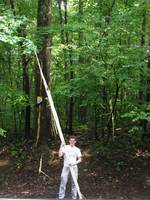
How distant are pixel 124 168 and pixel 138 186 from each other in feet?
4.41

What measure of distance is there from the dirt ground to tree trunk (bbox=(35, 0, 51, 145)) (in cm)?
88

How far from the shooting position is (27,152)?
14.5 meters

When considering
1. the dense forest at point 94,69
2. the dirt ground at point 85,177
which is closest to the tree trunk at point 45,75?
the dense forest at point 94,69

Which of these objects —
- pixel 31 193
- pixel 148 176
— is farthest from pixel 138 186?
pixel 31 193

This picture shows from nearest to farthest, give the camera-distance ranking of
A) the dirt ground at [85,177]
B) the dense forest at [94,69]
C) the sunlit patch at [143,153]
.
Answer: the dirt ground at [85,177]
the dense forest at [94,69]
the sunlit patch at [143,153]

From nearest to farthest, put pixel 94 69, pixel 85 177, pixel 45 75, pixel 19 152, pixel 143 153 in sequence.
Result: pixel 94 69 < pixel 85 177 < pixel 143 153 < pixel 45 75 < pixel 19 152

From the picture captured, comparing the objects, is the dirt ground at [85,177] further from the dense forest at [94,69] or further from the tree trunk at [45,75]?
the tree trunk at [45,75]

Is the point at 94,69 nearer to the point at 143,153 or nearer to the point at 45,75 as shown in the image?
the point at 45,75

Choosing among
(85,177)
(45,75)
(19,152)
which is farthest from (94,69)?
(19,152)

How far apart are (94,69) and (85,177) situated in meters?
3.63

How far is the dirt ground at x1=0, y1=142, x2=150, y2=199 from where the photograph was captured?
11.7 m

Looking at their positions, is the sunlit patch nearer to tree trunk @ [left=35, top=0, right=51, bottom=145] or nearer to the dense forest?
the dense forest

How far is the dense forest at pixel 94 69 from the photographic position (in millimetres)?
12289

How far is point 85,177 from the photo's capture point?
12711mm
